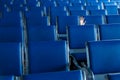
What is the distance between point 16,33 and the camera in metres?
3.79

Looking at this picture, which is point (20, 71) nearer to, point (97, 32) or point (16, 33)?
point (16, 33)

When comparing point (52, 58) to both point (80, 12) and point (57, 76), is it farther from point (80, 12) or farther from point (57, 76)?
point (80, 12)

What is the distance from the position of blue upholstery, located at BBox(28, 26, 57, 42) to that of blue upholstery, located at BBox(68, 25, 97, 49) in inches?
9.7

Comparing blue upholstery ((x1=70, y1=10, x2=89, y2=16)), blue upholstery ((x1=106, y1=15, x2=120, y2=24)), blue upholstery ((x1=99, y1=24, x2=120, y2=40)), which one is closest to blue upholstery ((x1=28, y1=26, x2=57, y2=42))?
blue upholstery ((x1=99, y1=24, x2=120, y2=40))

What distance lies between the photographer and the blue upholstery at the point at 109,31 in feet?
12.6

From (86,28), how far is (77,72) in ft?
6.17

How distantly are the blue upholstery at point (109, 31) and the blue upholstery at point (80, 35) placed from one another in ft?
0.38

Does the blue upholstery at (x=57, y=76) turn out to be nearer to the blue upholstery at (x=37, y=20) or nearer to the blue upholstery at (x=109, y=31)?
the blue upholstery at (x=109, y=31)

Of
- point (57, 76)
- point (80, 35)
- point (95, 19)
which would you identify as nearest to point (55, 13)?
point (95, 19)

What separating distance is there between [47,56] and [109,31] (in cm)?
127

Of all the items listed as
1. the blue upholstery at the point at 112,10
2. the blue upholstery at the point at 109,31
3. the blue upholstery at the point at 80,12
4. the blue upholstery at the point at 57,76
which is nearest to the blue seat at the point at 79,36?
the blue upholstery at the point at 109,31

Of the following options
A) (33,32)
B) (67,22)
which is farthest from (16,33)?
(67,22)

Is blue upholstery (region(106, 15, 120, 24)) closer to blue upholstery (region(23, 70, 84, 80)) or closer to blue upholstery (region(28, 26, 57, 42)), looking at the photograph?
blue upholstery (region(28, 26, 57, 42))

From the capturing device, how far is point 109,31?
3891 millimetres
